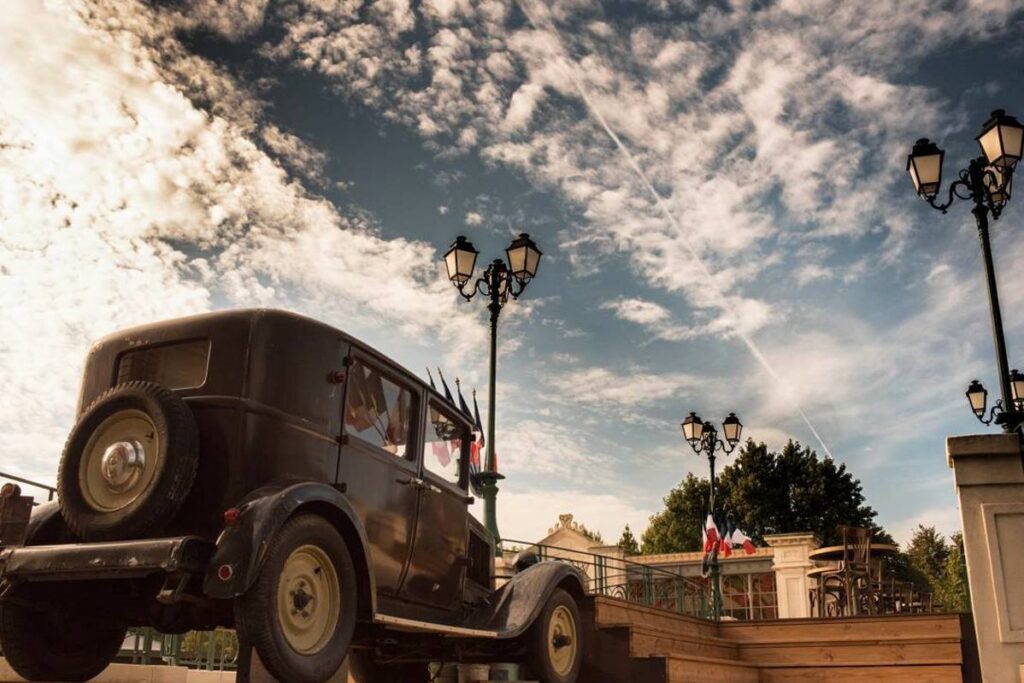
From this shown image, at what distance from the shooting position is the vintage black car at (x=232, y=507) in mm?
4828

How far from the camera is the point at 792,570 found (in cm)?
3017

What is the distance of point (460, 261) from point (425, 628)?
701cm

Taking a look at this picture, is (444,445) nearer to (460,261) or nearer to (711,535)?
(460,261)

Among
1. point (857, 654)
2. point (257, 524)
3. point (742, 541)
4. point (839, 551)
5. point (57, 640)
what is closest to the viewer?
point (257, 524)

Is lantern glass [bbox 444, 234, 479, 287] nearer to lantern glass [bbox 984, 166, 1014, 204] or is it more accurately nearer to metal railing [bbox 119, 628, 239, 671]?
metal railing [bbox 119, 628, 239, 671]

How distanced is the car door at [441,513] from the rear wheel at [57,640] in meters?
2.07

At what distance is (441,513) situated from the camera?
7.14 m

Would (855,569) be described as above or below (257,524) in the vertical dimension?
above

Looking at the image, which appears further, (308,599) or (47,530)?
(47,530)

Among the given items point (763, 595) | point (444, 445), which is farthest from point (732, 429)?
point (763, 595)

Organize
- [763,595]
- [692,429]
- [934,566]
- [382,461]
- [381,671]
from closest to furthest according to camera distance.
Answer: [382,461], [381,671], [692,429], [763,595], [934,566]

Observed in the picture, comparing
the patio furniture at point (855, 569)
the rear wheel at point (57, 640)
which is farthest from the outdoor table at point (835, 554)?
the rear wheel at point (57, 640)

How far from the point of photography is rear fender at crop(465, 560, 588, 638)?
24.4 ft

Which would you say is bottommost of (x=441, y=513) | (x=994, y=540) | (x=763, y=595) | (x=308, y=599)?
(x=308, y=599)
